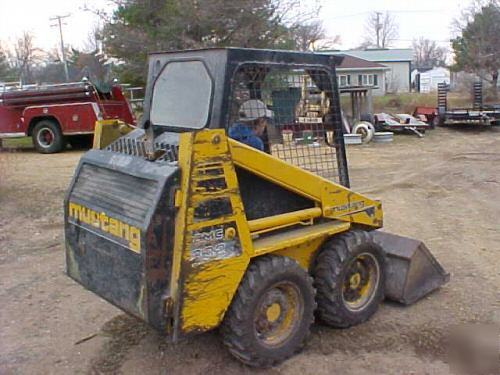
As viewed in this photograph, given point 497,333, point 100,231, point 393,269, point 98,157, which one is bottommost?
point 497,333

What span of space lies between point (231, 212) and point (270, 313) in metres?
0.82

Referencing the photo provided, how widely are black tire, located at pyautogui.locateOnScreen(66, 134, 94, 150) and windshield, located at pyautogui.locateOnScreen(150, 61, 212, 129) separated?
44.6ft

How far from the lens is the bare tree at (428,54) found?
282 feet

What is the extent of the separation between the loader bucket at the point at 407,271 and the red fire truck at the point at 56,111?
11604mm

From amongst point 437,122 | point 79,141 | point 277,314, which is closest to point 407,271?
point 277,314

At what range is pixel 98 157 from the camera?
13.3ft

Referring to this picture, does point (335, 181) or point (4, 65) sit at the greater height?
point (4, 65)

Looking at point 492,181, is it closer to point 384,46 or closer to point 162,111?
point 162,111

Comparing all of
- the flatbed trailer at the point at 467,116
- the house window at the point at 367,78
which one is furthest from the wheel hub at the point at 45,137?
the house window at the point at 367,78

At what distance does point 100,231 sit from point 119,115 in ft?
41.4

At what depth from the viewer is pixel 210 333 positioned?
4297mm

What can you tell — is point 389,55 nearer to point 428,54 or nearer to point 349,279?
point 428,54

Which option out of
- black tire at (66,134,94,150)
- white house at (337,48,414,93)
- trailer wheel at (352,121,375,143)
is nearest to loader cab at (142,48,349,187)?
black tire at (66,134,94,150)

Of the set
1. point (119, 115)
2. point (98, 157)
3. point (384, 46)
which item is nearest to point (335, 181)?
point (98, 157)
